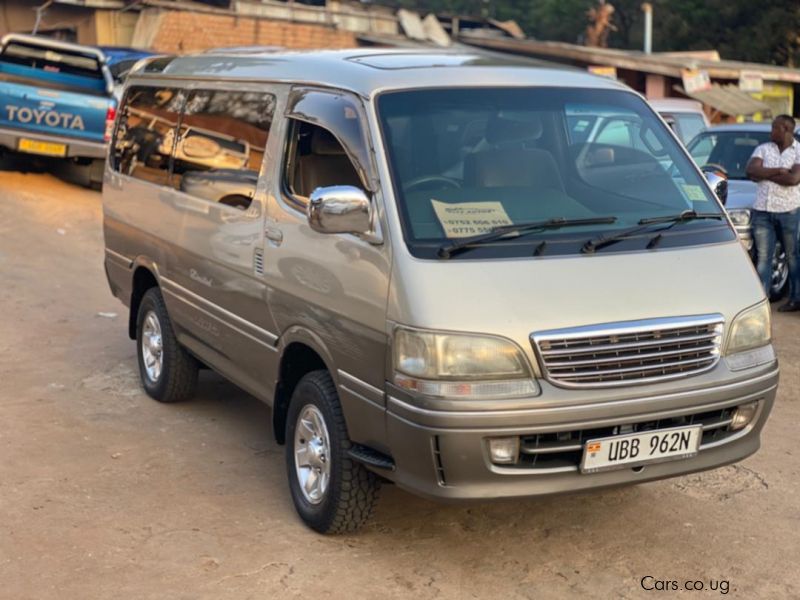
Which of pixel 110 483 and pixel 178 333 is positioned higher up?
pixel 178 333

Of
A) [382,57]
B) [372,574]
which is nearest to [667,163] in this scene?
[382,57]

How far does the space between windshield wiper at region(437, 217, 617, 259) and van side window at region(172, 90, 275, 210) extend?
1485 mm

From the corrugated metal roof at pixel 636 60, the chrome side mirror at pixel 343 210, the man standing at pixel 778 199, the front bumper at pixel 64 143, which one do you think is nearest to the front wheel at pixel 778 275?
the man standing at pixel 778 199

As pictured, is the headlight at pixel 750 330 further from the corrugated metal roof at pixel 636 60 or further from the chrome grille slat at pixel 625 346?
the corrugated metal roof at pixel 636 60

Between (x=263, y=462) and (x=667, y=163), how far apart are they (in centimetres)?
262

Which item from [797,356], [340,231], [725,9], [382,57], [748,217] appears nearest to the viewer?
[340,231]

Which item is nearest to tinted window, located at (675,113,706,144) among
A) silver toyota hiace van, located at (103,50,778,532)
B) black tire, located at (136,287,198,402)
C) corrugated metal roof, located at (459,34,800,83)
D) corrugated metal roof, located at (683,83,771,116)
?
black tire, located at (136,287,198,402)

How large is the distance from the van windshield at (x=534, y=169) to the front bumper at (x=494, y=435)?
65 cm

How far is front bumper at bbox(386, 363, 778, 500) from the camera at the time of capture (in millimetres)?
4117

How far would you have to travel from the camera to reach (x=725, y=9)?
132 feet

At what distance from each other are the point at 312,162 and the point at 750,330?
2082 mm

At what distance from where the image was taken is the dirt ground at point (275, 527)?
4.45 m

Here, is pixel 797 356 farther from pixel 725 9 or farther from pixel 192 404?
pixel 725 9

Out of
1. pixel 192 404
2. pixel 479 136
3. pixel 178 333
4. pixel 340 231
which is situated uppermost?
pixel 479 136
